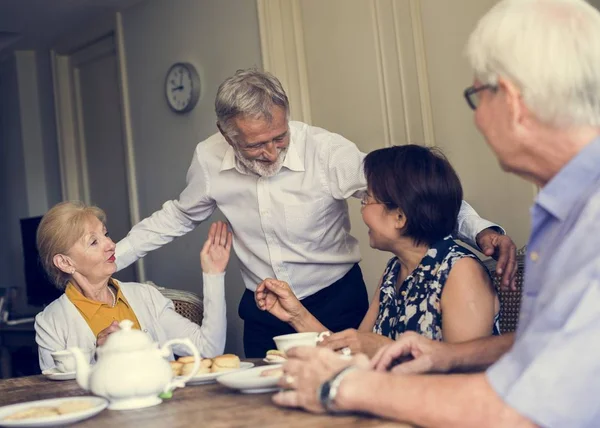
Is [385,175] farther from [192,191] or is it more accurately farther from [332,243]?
[192,191]

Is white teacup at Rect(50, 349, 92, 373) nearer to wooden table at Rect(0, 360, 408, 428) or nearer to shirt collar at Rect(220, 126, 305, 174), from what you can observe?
wooden table at Rect(0, 360, 408, 428)

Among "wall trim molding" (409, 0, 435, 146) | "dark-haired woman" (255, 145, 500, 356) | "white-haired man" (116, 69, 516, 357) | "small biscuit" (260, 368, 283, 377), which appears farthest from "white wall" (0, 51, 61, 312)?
"small biscuit" (260, 368, 283, 377)

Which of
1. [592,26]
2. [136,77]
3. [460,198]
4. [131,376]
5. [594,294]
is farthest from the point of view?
[136,77]

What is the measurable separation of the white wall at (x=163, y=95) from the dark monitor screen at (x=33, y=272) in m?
0.74

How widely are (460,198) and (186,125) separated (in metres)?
3.02

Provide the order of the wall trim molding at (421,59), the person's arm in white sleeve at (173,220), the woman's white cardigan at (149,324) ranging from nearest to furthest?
the woman's white cardigan at (149,324), the person's arm in white sleeve at (173,220), the wall trim molding at (421,59)

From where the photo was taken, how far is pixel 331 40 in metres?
3.80

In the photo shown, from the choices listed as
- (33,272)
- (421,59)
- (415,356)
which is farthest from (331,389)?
(33,272)

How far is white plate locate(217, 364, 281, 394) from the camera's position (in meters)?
1.51

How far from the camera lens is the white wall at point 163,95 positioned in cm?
441

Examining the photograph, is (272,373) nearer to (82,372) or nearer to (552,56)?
(82,372)

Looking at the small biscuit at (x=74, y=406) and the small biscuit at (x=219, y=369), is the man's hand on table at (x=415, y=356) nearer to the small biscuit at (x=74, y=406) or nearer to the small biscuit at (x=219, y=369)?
the small biscuit at (x=219, y=369)

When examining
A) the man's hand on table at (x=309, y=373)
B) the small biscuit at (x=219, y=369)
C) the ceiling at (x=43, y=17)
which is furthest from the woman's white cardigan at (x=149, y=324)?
the ceiling at (x=43, y=17)

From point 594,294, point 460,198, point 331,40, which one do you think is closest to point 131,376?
point 594,294
